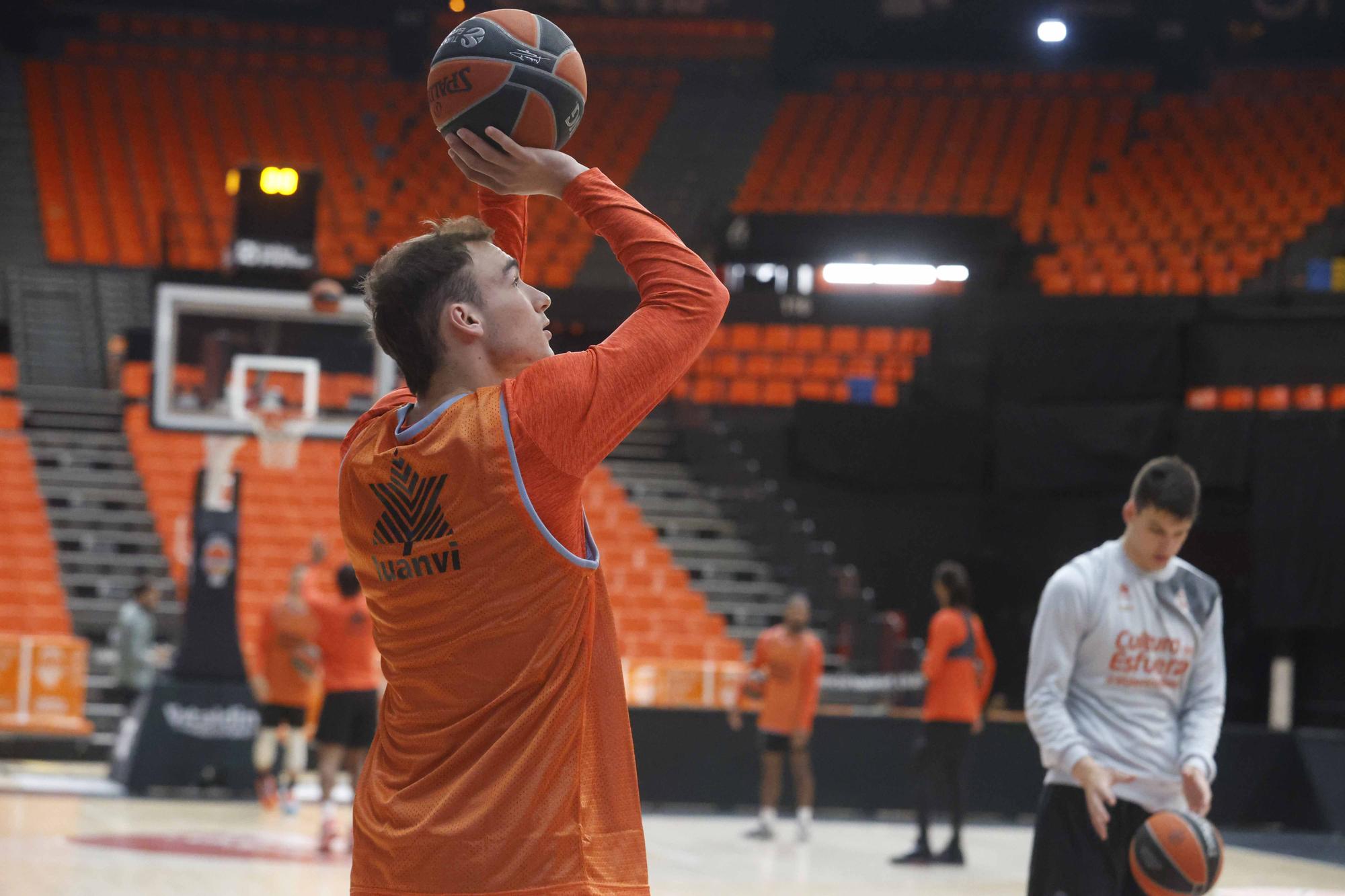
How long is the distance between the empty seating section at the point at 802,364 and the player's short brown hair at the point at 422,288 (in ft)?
54.8

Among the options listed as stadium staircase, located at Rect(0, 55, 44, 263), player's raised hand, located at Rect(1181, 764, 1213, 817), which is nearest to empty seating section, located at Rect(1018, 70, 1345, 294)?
stadium staircase, located at Rect(0, 55, 44, 263)

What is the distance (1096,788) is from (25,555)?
14.3 m

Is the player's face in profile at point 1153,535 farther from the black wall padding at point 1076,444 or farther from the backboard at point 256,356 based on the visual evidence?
the black wall padding at point 1076,444

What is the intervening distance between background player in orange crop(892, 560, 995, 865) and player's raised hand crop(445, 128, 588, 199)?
28.2 ft

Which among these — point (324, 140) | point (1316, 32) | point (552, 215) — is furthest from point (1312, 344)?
point (324, 140)

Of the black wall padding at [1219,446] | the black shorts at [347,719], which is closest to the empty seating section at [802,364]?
the black wall padding at [1219,446]

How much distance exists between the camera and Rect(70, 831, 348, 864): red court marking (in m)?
9.57

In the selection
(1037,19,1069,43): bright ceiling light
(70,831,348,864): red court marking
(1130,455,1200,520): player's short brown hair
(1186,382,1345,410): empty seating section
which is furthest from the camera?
(1037,19,1069,43): bright ceiling light

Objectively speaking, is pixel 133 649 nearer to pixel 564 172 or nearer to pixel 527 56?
pixel 527 56

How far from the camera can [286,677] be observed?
12039 millimetres

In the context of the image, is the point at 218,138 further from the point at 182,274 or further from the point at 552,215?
the point at 182,274

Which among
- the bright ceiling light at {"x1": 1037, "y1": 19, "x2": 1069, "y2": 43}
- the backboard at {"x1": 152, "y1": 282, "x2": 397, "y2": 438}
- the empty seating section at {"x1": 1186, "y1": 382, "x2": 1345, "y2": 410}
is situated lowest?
the backboard at {"x1": 152, "y1": 282, "x2": 397, "y2": 438}

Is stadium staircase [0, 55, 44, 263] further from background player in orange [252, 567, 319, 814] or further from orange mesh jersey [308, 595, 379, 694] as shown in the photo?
orange mesh jersey [308, 595, 379, 694]

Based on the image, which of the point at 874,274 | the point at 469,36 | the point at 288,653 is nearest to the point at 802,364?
the point at 874,274
